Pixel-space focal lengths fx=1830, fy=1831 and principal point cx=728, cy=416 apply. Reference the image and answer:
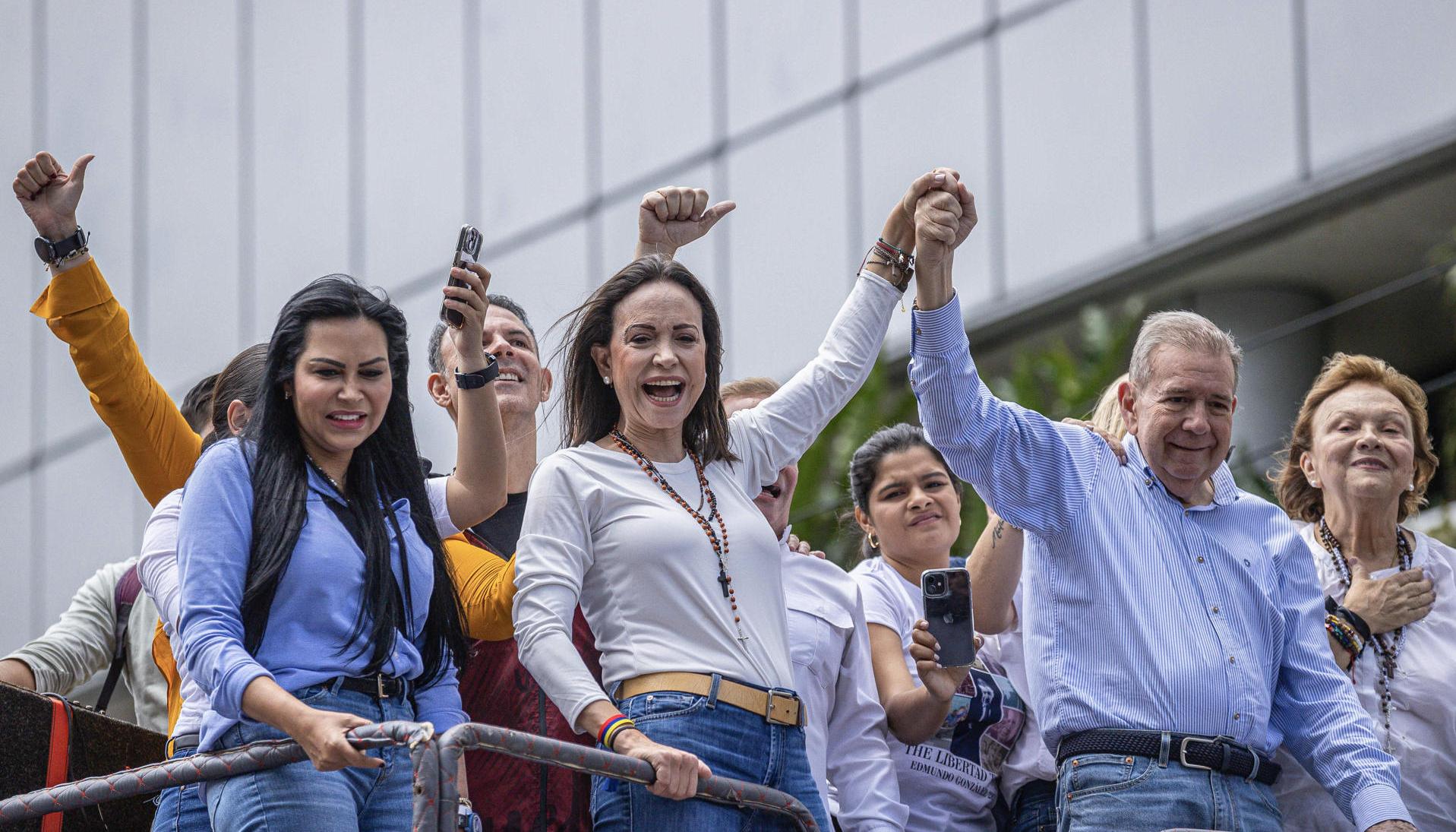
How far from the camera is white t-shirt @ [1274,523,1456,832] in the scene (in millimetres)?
4969

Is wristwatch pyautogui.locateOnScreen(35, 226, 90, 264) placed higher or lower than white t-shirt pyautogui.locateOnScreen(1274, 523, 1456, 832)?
higher

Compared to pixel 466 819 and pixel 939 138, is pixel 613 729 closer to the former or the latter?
pixel 466 819

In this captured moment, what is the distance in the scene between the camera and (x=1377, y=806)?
4.52 metres

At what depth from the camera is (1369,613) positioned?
527cm

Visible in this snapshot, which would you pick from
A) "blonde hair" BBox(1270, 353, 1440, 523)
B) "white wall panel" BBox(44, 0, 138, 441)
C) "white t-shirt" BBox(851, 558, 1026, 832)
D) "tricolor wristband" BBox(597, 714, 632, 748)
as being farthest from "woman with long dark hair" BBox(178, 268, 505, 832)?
"white wall panel" BBox(44, 0, 138, 441)

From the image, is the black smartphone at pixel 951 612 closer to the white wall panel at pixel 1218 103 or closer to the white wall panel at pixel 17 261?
the white wall panel at pixel 1218 103

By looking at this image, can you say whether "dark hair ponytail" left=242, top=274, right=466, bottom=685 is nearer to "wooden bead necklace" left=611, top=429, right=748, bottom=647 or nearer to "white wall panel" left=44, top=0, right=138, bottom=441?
"wooden bead necklace" left=611, top=429, right=748, bottom=647

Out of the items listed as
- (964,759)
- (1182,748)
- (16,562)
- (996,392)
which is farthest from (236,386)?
(16,562)

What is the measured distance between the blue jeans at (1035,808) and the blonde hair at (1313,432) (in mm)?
1343

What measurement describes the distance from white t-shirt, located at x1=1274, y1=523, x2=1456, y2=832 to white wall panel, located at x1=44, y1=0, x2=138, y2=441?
544 inches

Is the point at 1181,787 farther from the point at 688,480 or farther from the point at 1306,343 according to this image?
the point at 1306,343

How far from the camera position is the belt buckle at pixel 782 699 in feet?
12.9

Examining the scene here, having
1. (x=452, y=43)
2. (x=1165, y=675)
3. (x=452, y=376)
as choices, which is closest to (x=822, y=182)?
(x=452, y=43)

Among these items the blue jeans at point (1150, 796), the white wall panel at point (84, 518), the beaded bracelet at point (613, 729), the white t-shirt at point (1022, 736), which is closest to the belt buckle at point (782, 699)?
the beaded bracelet at point (613, 729)
